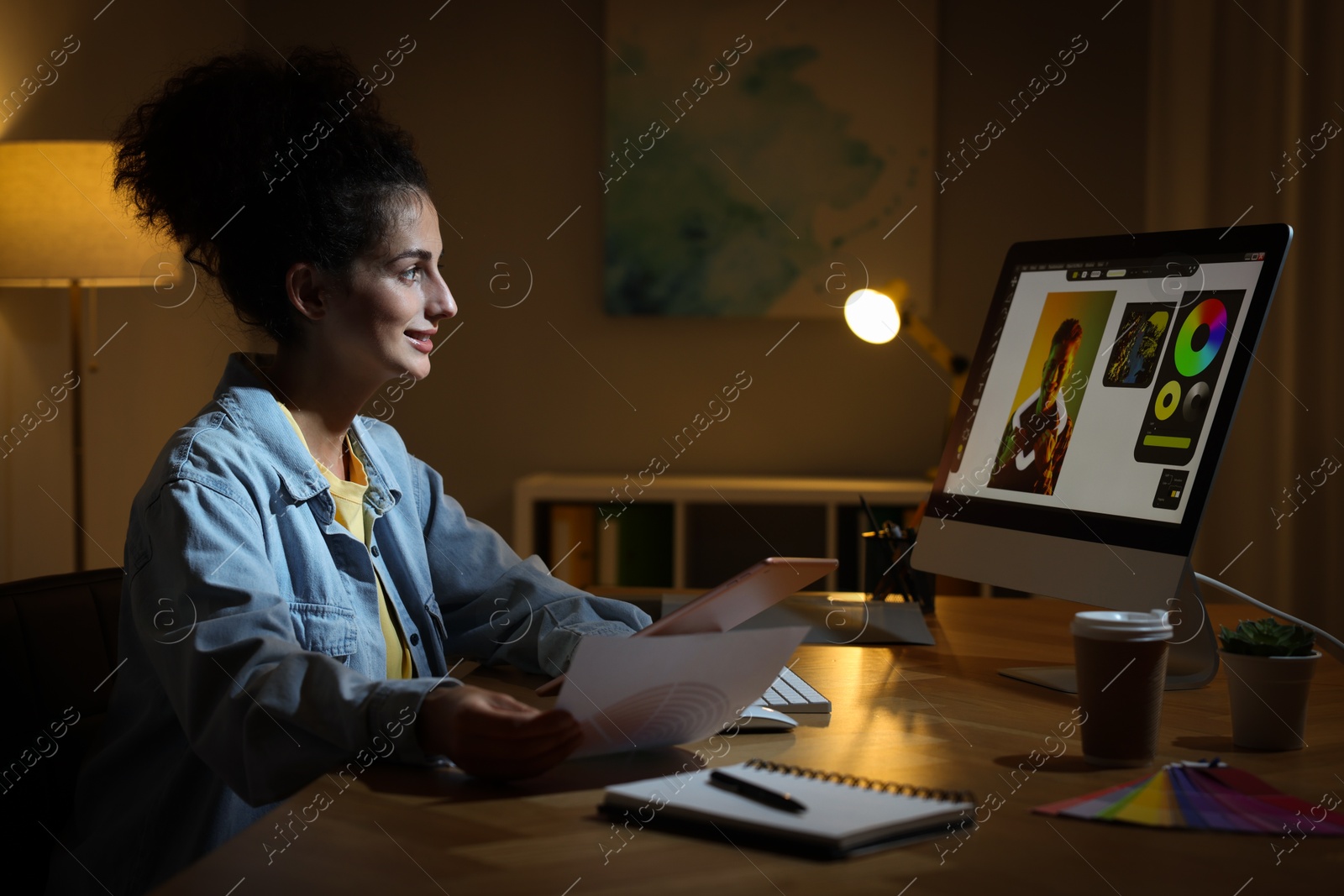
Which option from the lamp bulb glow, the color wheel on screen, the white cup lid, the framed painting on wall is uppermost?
the framed painting on wall

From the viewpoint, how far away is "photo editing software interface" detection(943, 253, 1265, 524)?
1.20 metres

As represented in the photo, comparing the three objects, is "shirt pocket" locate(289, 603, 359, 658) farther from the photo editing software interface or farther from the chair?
the photo editing software interface

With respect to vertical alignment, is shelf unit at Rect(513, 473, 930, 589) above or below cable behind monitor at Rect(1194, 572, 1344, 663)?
below

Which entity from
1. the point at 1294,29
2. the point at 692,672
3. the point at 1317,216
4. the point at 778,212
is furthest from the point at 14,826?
the point at 778,212

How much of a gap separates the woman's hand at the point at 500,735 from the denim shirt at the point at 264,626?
0.12ft

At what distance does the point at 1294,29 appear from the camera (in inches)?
93.4

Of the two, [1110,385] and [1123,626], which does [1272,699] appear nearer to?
[1123,626]

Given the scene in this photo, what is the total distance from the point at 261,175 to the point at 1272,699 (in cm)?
113

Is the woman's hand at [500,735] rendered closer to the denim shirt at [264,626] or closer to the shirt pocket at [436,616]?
the denim shirt at [264,626]

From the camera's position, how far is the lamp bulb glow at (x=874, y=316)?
2.48 m

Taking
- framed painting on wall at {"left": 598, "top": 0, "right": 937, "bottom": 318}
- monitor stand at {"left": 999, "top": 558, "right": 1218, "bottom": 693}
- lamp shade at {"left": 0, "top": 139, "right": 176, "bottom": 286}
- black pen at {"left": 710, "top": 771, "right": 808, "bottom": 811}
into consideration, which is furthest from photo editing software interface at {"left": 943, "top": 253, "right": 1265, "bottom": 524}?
framed painting on wall at {"left": 598, "top": 0, "right": 937, "bottom": 318}

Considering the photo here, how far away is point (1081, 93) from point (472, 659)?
9.53 feet

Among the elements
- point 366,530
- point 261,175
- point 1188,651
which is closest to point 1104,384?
point 1188,651

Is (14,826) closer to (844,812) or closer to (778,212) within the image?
(844,812)
